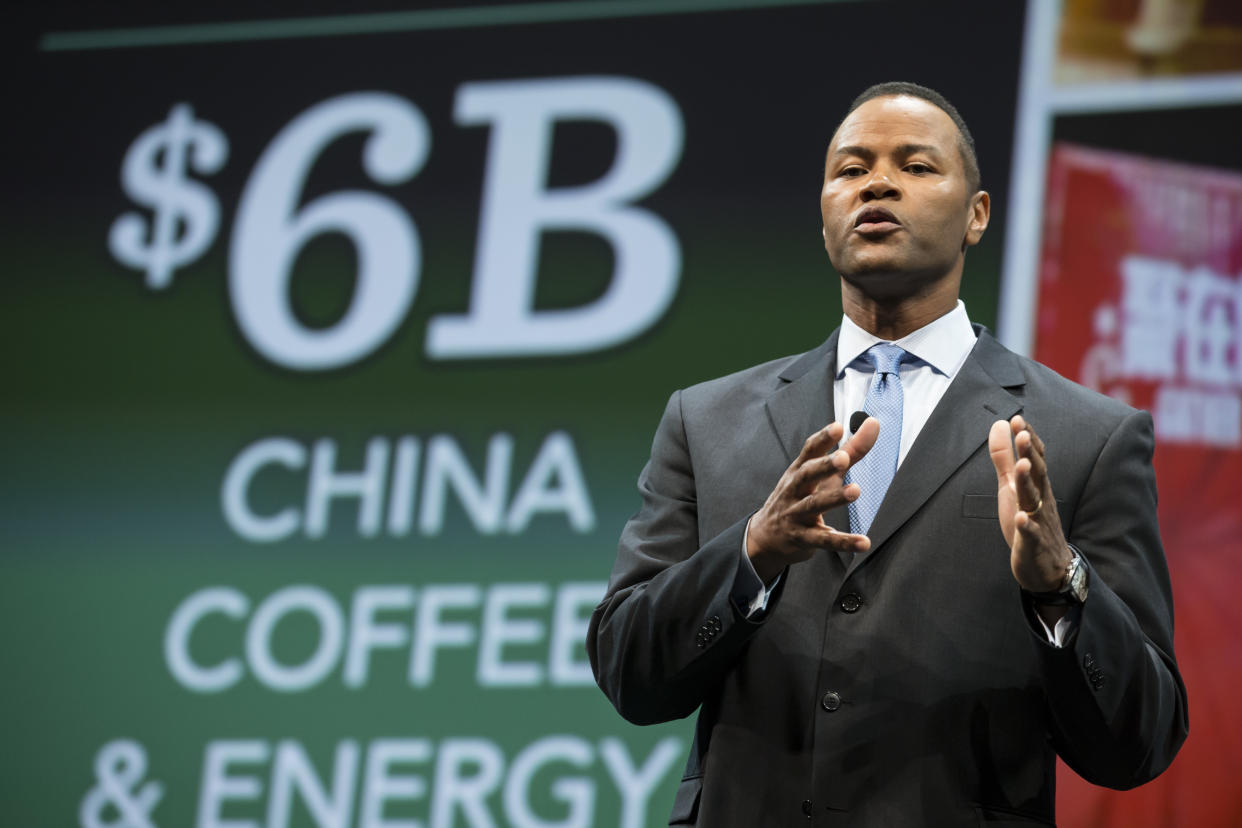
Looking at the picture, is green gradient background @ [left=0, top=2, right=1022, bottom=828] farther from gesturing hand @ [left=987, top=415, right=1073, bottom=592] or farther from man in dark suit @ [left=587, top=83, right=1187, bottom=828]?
gesturing hand @ [left=987, top=415, right=1073, bottom=592]

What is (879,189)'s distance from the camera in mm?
1896

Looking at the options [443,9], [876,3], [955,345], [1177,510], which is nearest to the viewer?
[955,345]

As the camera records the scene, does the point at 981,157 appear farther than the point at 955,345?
Yes

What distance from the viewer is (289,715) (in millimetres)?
3803

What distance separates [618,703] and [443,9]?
2976mm

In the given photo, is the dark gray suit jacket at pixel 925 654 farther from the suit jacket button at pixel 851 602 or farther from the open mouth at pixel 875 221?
the open mouth at pixel 875 221

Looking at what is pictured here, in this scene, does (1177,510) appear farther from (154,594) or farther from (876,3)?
(154,594)

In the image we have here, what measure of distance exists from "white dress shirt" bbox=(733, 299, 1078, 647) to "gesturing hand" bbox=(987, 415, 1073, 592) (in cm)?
30

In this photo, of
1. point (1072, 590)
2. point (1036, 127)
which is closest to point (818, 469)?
point (1072, 590)

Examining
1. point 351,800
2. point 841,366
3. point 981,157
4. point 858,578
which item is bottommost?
point 351,800

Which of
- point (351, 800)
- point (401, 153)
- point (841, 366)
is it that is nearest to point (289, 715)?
point (351, 800)

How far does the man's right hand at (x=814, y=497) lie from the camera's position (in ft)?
4.95

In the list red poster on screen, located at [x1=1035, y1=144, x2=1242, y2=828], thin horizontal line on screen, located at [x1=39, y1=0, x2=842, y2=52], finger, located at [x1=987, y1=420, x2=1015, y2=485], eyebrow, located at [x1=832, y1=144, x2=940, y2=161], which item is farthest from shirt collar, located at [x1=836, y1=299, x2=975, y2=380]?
thin horizontal line on screen, located at [x1=39, y1=0, x2=842, y2=52]

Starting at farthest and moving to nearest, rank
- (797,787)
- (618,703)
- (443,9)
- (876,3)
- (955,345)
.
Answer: (443,9), (876,3), (955,345), (618,703), (797,787)
